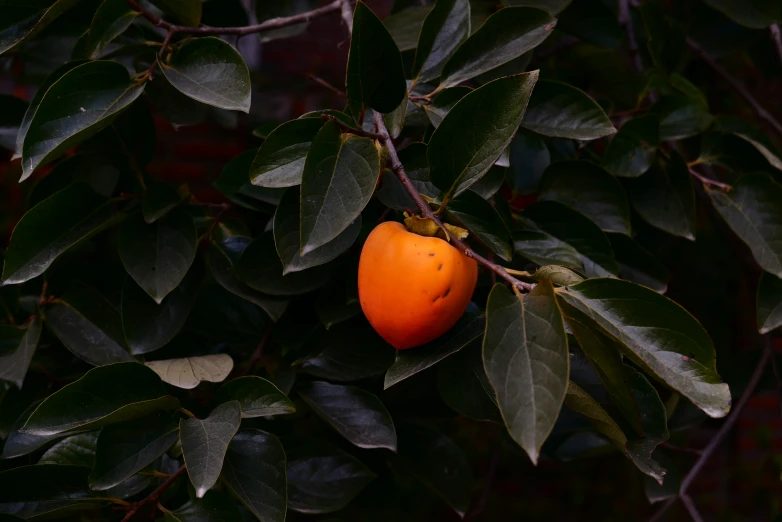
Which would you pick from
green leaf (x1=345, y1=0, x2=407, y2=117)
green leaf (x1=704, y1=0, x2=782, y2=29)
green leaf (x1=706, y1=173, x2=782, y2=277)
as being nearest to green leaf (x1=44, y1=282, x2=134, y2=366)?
green leaf (x1=345, y1=0, x2=407, y2=117)

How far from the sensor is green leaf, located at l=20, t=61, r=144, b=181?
61cm

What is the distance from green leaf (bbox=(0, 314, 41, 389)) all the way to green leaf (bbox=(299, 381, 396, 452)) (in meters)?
0.27

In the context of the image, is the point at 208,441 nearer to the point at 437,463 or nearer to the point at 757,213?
the point at 437,463

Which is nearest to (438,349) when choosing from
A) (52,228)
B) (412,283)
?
(412,283)

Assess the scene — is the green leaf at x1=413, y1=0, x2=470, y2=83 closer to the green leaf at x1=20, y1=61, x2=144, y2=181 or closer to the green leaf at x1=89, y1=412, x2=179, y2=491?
the green leaf at x1=20, y1=61, x2=144, y2=181

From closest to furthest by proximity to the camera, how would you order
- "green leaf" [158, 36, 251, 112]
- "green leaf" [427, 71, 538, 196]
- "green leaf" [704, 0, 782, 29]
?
"green leaf" [427, 71, 538, 196], "green leaf" [158, 36, 251, 112], "green leaf" [704, 0, 782, 29]

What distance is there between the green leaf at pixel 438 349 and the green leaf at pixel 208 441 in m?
0.13

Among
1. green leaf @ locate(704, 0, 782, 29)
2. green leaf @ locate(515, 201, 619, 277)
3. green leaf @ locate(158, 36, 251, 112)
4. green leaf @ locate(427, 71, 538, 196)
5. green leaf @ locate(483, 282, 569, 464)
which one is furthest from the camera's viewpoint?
green leaf @ locate(704, 0, 782, 29)

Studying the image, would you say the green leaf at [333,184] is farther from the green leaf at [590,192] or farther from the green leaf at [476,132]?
the green leaf at [590,192]

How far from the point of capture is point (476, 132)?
0.55m

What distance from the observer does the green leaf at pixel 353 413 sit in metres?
0.68

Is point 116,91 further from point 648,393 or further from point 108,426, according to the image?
point 648,393

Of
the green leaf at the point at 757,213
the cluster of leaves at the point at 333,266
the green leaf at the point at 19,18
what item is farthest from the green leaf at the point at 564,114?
the green leaf at the point at 19,18

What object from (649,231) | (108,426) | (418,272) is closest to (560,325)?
(418,272)
